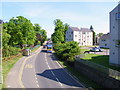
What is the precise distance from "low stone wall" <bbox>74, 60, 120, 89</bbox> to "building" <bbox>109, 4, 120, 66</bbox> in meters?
4.83

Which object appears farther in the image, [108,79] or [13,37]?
[13,37]

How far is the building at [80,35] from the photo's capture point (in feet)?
263

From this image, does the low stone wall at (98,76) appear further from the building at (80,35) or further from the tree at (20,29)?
the building at (80,35)

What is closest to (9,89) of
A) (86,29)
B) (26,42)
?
(26,42)

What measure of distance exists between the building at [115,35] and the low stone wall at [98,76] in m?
4.83

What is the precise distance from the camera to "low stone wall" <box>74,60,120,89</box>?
1472cm

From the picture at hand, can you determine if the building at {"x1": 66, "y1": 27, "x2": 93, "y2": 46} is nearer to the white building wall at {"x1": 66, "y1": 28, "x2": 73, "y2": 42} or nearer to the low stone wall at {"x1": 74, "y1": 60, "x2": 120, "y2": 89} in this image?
the white building wall at {"x1": 66, "y1": 28, "x2": 73, "y2": 42}

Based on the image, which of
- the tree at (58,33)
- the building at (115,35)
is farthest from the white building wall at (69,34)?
the building at (115,35)

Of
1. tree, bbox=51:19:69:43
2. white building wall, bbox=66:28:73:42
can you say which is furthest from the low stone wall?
white building wall, bbox=66:28:73:42

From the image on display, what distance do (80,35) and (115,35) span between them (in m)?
59.9

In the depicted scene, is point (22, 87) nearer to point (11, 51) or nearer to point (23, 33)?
point (11, 51)

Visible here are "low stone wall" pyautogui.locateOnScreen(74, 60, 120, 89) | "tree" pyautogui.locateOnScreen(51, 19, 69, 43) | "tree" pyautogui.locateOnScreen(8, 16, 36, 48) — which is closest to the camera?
"low stone wall" pyautogui.locateOnScreen(74, 60, 120, 89)

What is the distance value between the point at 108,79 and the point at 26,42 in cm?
4046

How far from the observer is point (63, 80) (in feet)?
63.4
